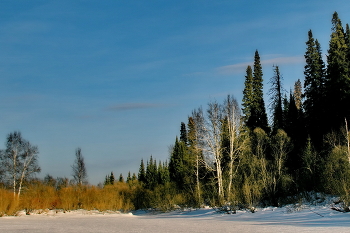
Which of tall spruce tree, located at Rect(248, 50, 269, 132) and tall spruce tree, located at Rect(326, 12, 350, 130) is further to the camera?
tall spruce tree, located at Rect(248, 50, 269, 132)

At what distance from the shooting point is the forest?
104 ft

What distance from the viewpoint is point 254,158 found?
3294 centimetres

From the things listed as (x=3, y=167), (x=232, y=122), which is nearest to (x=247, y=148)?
(x=232, y=122)

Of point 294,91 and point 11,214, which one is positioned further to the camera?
point 294,91

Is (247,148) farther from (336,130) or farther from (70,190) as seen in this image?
(70,190)

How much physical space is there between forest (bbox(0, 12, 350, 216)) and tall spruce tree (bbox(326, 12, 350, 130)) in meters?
0.10

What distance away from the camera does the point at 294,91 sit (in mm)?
81250

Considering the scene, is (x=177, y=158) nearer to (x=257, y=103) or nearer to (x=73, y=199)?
(x=257, y=103)

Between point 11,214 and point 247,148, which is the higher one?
point 247,148

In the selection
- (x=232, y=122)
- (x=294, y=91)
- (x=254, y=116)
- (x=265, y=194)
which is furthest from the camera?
(x=294, y=91)

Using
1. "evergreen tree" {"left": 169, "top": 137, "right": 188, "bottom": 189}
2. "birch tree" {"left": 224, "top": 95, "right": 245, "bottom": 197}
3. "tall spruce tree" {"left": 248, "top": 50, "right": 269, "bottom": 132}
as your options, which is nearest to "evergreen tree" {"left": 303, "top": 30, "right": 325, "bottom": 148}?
"tall spruce tree" {"left": 248, "top": 50, "right": 269, "bottom": 132}

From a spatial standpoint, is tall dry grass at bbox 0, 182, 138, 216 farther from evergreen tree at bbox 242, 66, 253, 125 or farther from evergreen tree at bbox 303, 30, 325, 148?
evergreen tree at bbox 303, 30, 325, 148

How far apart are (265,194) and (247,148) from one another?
6.09 m

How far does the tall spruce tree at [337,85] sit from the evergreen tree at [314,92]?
4.31ft
